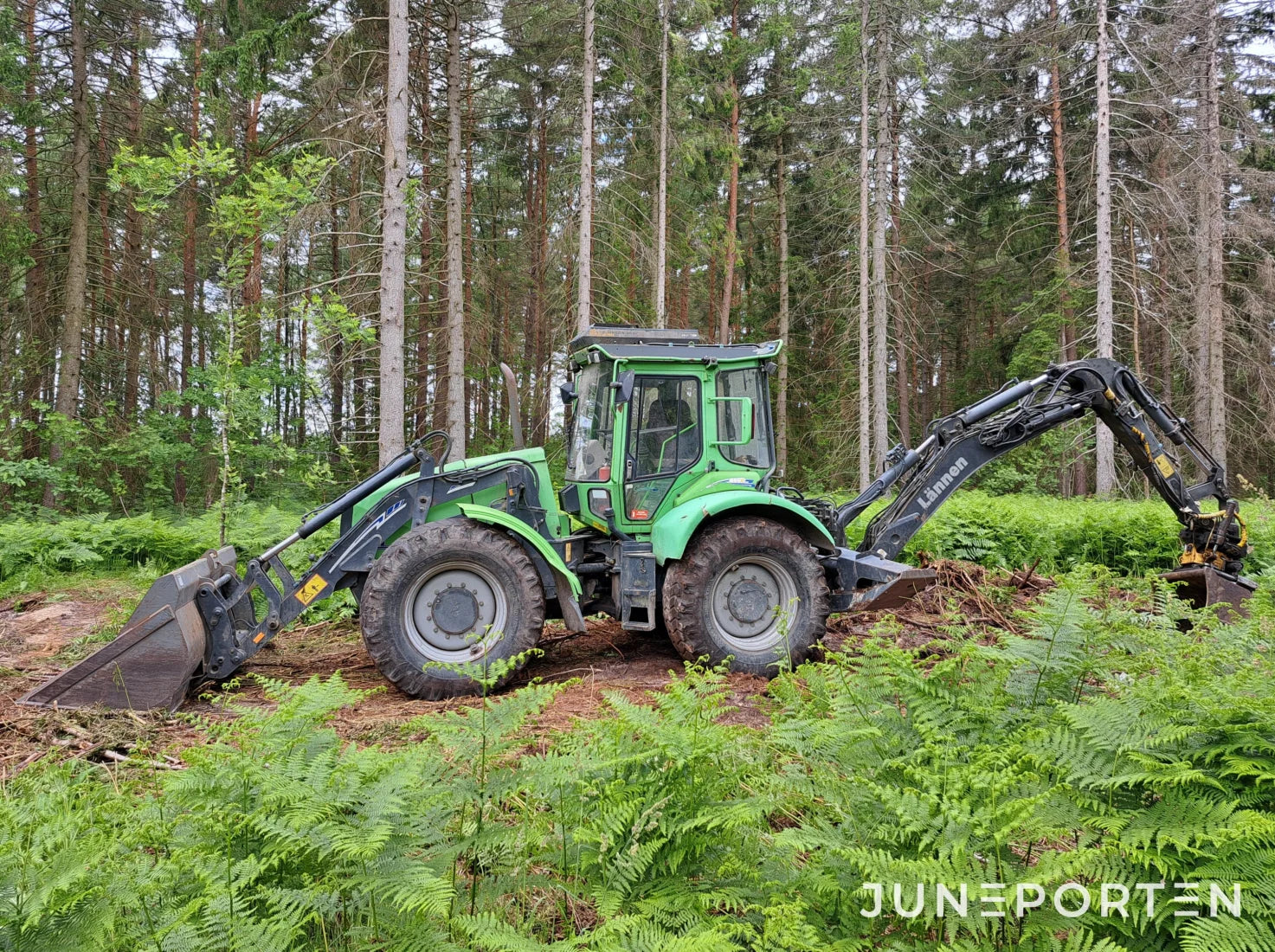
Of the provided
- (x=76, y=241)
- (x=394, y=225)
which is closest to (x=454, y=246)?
(x=394, y=225)

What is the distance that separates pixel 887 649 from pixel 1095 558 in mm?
9302

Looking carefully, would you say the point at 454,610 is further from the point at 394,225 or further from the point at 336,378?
the point at 336,378

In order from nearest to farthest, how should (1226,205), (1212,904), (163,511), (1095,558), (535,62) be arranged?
(1212,904), (1095,558), (163,511), (535,62), (1226,205)

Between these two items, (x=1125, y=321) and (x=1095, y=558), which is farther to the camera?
(x=1125, y=321)

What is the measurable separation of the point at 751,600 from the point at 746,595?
6 centimetres

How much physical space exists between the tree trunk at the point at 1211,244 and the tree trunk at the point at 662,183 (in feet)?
42.3

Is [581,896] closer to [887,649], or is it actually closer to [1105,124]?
[887,649]

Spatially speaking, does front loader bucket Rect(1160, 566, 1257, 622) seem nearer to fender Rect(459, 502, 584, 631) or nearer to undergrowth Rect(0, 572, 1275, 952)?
undergrowth Rect(0, 572, 1275, 952)

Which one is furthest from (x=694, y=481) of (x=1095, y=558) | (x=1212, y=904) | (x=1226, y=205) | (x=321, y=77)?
(x=1226, y=205)

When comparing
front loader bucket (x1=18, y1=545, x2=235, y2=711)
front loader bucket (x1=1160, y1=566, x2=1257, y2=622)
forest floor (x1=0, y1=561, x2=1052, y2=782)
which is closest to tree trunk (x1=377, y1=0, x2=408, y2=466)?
forest floor (x1=0, y1=561, x2=1052, y2=782)

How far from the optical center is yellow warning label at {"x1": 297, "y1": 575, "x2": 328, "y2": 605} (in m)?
5.78

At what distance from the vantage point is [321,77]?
13.2 metres

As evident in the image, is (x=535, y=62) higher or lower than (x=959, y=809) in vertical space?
higher

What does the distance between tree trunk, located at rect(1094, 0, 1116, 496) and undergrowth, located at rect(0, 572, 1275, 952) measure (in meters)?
15.1
